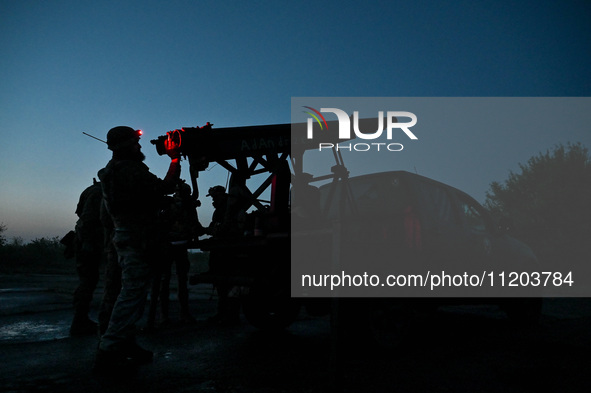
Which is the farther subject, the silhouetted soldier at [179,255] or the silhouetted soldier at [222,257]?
the silhouetted soldier at [179,255]

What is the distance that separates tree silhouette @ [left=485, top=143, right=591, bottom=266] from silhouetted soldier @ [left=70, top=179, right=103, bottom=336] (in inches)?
968

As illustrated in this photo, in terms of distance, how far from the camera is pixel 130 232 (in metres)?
3.38

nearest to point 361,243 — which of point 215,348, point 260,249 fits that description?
point 260,249

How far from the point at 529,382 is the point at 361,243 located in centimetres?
179

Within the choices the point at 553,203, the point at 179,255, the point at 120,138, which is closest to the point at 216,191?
the point at 179,255

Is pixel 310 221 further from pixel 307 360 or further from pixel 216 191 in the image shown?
pixel 216 191

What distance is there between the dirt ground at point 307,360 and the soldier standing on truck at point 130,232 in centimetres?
30

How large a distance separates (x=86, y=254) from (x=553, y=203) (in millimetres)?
34474

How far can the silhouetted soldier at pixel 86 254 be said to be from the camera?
4.81 m

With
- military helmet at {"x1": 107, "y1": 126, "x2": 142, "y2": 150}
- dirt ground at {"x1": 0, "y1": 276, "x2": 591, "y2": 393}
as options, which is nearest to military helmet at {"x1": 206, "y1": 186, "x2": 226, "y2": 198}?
dirt ground at {"x1": 0, "y1": 276, "x2": 591, "y2": 393}

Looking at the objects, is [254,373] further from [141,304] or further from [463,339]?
[463,339]

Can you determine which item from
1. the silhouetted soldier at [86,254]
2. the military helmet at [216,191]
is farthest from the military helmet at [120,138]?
the military helmet at [216,191]

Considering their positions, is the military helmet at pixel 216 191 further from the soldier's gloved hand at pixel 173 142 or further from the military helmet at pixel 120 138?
the military helmet at pixel 120 138

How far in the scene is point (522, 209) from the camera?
33625 mm
